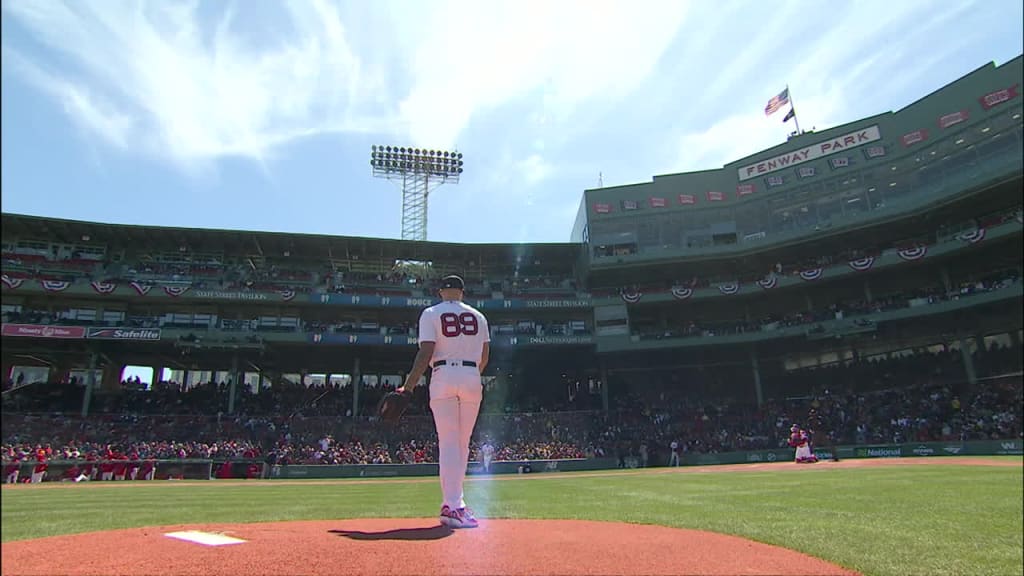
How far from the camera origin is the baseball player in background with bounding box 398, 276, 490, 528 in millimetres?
5668

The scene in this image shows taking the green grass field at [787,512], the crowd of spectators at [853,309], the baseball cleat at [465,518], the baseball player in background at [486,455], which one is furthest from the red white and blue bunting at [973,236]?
the baseball cleat at [465,518]

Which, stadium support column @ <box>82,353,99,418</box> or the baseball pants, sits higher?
stadium support column @ <box>82,353,99,418</box>

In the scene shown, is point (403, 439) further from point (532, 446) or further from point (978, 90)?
point (978, 90)

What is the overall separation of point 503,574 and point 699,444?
97.9 ft

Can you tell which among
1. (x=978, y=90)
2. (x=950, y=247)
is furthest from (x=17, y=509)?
(x=978, y=90)

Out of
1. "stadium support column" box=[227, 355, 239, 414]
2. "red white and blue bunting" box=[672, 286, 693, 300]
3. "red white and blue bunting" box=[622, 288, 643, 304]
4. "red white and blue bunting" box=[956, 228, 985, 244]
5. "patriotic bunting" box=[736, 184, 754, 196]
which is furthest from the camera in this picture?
"patriotic bunting" box=[736, 184, 754, 196]

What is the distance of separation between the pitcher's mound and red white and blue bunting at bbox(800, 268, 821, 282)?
33.1 metres

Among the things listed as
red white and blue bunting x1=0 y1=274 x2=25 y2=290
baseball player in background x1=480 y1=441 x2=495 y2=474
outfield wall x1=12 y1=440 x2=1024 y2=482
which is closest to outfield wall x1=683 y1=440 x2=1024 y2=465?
outfield wall x1=12 y1=440 x2=1024 y2=482

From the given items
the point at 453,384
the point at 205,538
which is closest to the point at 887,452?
the point at 453,384

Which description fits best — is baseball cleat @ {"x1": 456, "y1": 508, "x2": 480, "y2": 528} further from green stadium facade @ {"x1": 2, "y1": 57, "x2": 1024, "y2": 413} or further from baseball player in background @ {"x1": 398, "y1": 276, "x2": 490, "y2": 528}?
green stadium facade @ {"x1": 2, "y1": 57, "x2": 1024, "y2": 413}

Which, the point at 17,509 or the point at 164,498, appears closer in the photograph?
the point at 17,509

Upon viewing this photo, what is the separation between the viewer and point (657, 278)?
1671 inches

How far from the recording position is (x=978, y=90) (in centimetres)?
3347

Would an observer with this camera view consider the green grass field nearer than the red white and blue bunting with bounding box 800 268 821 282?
Yes
